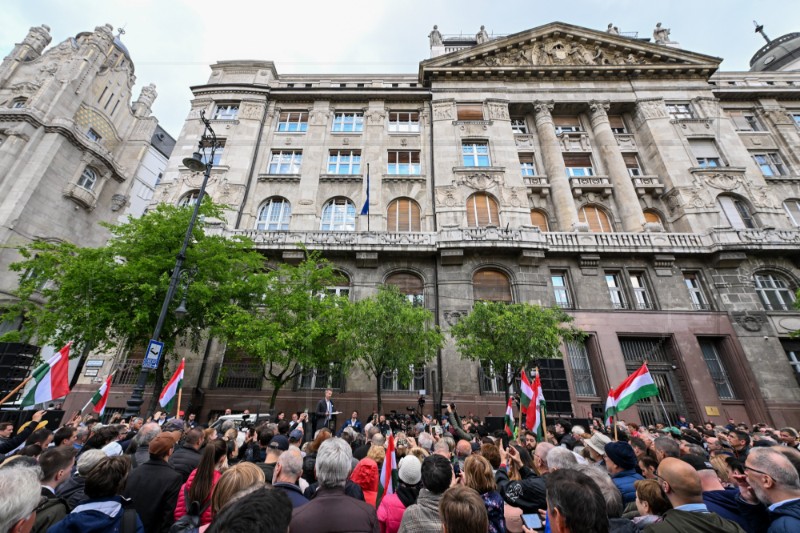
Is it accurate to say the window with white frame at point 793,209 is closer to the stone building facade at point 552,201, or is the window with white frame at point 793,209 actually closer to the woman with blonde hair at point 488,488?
the stone building facade at point 552,201

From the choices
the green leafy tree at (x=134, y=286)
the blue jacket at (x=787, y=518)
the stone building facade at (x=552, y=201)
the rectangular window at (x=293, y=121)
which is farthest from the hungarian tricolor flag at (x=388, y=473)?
the rectangular window at (x=293, y=121)

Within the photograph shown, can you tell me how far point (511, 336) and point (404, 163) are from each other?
17011 millimetres

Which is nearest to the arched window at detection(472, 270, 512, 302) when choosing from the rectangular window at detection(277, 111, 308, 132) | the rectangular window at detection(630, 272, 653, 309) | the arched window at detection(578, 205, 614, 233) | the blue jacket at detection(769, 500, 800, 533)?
the rectangular window at detection(630, 272, 653, 309)

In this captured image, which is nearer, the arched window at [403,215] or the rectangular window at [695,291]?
the rectangular window at [695,291]

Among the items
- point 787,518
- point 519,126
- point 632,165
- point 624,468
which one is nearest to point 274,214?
point 519,126

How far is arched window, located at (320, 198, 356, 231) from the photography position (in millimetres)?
24219

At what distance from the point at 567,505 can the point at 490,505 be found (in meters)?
1.54

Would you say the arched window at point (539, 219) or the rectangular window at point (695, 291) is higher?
the arched window at point (539, 219)

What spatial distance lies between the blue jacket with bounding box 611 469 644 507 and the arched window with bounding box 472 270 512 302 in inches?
639

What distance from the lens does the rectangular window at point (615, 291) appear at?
2080cm

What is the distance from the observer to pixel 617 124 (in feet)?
92.4

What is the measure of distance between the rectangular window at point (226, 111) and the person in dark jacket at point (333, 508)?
102ft

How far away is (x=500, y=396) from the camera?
17.9 m

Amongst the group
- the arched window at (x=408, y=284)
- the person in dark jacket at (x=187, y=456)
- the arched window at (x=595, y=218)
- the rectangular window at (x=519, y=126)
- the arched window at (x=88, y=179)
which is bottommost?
the person in dark jacket at (x=187, y=456)
